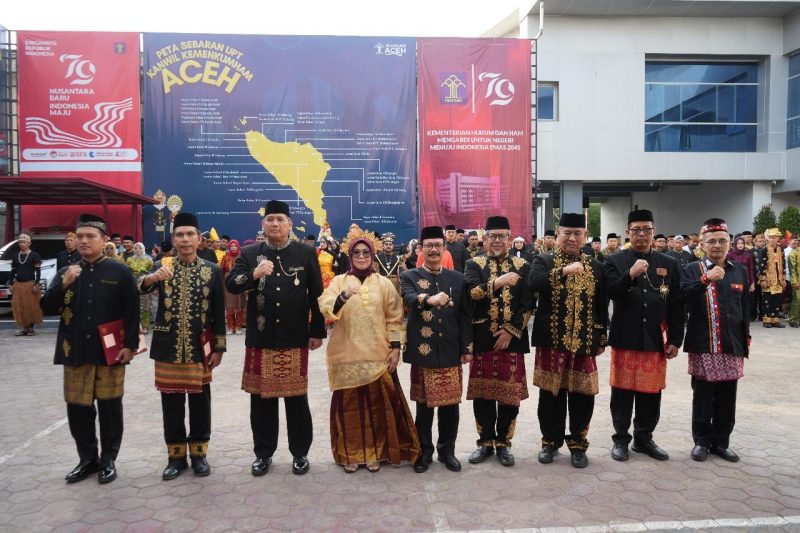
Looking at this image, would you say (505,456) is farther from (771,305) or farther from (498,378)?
(771,305)

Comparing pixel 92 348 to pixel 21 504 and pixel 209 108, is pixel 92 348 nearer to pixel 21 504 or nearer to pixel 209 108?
pixel 21 504

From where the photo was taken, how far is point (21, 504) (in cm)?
382

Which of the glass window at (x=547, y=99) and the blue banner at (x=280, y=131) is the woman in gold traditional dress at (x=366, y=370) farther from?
the glass window at (x=547, y=99)

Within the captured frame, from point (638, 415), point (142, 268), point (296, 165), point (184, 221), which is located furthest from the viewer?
point (296, 165)

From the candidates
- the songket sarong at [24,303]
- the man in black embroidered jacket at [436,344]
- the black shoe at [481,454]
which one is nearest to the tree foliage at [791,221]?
the black shoe at [481,454]

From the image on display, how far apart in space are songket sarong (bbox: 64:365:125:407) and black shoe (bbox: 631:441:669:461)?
13.6 feet

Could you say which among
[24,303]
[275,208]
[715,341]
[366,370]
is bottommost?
[24,303]

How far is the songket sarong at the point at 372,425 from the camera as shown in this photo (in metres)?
4.42

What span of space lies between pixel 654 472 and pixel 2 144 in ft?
58.6

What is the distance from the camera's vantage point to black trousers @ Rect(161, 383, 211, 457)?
4285 mm

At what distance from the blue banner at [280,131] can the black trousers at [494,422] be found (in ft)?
38.1

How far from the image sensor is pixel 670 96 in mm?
19188

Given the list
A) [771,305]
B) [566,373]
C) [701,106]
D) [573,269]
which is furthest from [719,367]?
[701,106]

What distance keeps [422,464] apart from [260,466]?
1227 millimetres
